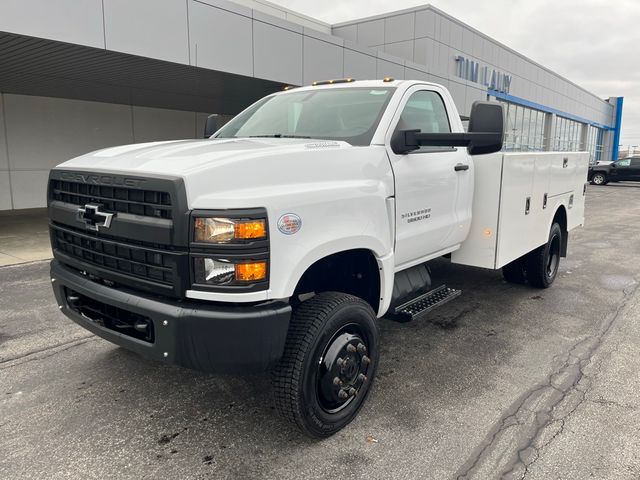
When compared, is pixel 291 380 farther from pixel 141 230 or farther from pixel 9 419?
pixel 9 419

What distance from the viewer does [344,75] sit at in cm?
1316

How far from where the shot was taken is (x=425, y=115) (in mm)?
3980

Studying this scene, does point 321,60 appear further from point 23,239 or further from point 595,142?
point 595,142

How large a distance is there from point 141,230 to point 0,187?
12.6m

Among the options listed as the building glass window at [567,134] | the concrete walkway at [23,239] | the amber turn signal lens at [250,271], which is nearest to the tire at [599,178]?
the building glass window at [567,134]

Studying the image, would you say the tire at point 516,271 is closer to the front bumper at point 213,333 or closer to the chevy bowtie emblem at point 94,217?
the front bumper at point 213,333

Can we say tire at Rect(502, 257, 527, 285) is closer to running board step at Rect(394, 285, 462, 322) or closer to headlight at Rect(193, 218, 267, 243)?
running board step at Rect(394, 285, 462, 322)

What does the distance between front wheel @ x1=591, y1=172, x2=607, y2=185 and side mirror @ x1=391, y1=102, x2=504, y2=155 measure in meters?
31.9

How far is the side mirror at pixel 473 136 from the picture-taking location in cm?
325

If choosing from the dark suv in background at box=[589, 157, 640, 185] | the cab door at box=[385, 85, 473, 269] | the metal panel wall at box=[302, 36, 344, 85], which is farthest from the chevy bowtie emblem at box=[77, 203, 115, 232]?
the dark suv in background at box=[589, 157, 640, 185]

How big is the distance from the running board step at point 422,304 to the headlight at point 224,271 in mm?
1614

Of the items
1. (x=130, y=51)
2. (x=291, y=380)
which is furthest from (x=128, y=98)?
(x=291, y=380)

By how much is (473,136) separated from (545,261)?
3.29 metres

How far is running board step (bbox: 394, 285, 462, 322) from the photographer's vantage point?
3.68 meters
